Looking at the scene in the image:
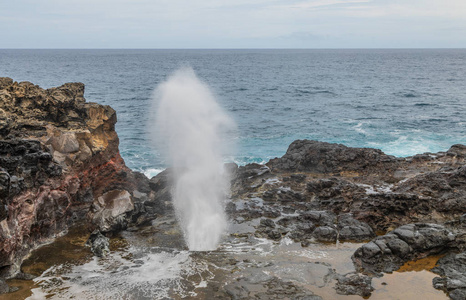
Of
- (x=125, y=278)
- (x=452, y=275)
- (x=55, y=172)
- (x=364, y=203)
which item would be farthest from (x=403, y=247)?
(x=55, y=172)

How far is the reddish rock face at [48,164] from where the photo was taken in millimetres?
10617

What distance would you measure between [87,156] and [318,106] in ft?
122

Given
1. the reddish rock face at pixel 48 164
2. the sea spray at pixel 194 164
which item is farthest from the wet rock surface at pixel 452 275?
the reddish rock face at pixel 48 164

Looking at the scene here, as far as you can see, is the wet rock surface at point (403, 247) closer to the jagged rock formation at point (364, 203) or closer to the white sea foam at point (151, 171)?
the jagged rock formation at point (364, 203)

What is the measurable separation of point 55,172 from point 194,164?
294 inches

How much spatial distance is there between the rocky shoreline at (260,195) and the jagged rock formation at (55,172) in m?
0.04

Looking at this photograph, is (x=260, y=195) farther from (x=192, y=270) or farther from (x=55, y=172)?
(x=55, y=172)

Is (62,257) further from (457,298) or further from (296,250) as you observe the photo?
(457,298)

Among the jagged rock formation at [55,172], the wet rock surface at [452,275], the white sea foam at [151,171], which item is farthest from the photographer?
the white sea foam at [151,171]

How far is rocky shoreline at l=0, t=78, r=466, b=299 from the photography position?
10367mm

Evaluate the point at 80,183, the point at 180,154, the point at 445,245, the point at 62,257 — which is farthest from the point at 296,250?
the point at 180,154

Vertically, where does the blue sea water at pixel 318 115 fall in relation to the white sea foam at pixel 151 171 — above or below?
above

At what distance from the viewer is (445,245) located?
10.6 metres

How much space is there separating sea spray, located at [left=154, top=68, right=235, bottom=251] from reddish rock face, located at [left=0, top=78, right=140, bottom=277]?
2458 millimetres
